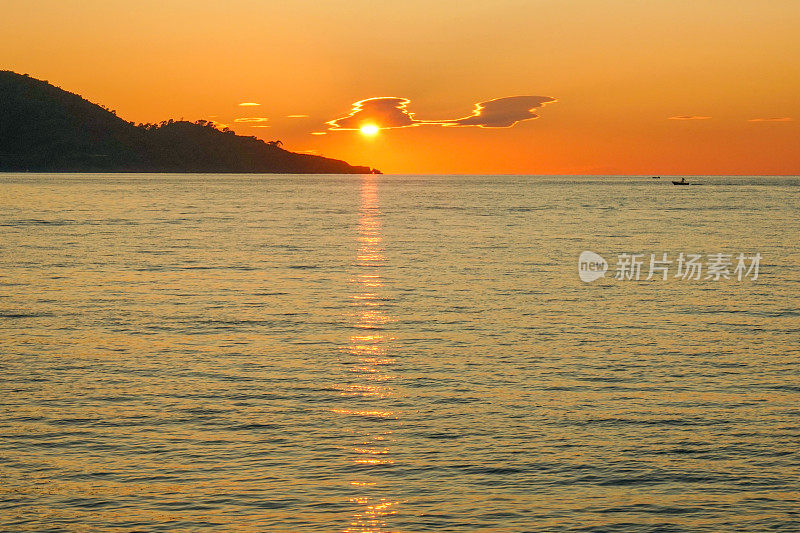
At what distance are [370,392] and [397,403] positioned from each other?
143 cm

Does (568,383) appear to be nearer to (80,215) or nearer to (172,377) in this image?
(172,377)

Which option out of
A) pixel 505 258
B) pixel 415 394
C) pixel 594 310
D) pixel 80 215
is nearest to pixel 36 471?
pixel 415 394

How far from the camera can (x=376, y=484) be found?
18156mm

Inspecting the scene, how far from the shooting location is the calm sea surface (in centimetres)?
1708

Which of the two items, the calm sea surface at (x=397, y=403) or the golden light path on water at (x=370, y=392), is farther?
the calm sea surface at (x=397, y=403)

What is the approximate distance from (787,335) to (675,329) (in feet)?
13.2

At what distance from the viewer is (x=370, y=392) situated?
25672mm

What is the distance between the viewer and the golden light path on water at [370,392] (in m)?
16.9

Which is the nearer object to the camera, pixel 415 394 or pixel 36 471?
pixel 36 471

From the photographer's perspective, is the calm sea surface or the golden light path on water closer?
the golden light path on water

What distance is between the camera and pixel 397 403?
2445cm

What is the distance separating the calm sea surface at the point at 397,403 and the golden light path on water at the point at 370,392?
0.09 m

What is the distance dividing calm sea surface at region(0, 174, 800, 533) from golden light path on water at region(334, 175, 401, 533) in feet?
0.29

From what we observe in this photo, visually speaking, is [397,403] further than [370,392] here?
No
